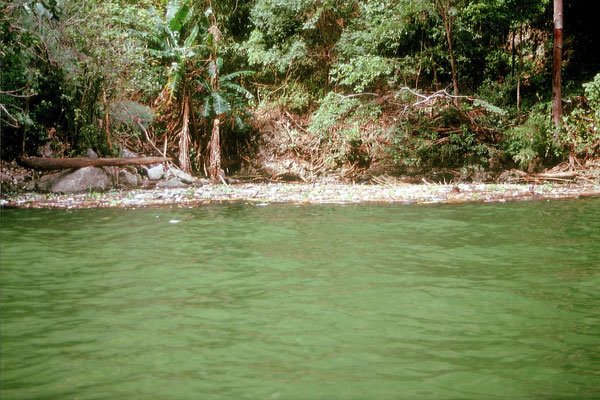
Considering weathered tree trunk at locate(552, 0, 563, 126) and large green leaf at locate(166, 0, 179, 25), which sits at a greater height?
large green leaf at locate(166, 0, 179, 25)

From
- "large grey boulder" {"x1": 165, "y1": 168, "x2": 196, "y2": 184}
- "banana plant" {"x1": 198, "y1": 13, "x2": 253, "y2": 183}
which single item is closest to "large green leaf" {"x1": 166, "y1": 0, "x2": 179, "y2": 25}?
"banana plant" {"x1": 198, "y1": 13, "x2": 253, "y2": 183}

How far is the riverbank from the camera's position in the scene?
1104 cm

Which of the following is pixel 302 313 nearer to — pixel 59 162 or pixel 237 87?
pixel 59 162

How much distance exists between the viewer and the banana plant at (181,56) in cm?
1605

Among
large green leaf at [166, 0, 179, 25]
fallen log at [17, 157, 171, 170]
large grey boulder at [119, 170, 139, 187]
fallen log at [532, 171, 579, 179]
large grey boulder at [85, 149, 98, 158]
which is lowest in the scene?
fallen log at [532, 171, 579, 179]

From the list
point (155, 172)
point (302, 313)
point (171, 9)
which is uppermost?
point (171, 9)

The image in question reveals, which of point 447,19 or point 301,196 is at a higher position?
point 447,19

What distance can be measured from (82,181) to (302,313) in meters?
11.5

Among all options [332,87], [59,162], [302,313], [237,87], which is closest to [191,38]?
[237,87]

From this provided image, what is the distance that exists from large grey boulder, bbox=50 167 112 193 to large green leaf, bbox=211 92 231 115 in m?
4.24

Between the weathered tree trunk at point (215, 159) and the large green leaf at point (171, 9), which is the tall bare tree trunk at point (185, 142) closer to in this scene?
the weathered tree trunk at point (215, 159)

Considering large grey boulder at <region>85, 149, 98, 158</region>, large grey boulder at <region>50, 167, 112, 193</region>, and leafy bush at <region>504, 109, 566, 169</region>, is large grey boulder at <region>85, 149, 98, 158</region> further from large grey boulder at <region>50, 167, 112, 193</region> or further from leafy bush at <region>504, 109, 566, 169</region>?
leafy bush at <region>504, 109, 566, 169</region>

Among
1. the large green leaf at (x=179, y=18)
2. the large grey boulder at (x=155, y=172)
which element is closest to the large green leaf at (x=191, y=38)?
the large green leaf at (x=179, y=18)

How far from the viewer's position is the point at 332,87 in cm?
1909
